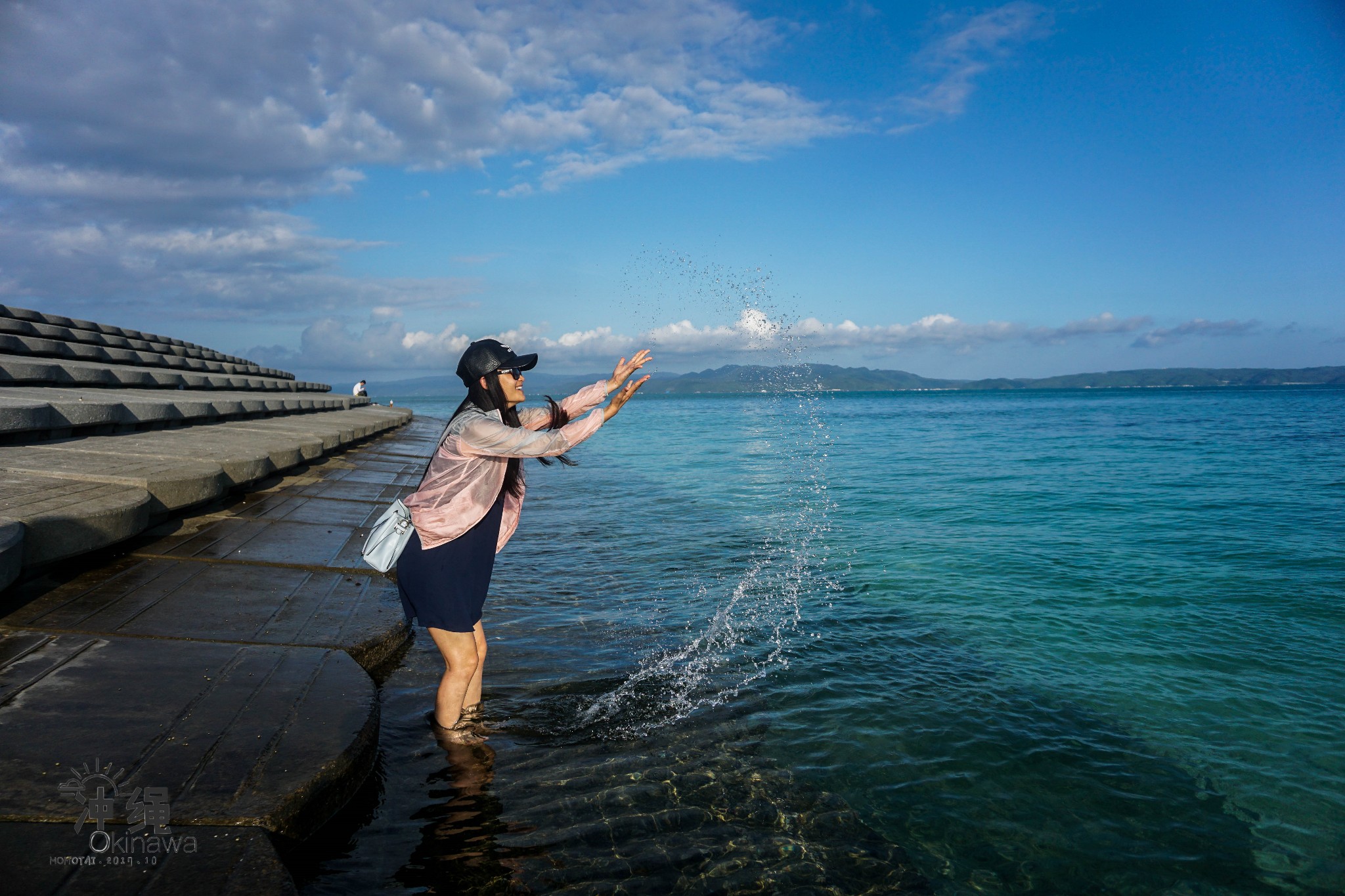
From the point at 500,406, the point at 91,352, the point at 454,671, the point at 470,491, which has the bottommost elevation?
the point at 454,671

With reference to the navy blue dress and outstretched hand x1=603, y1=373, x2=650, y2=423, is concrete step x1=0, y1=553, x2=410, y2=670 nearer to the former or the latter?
the navy blue dress

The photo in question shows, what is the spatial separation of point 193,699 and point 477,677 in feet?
4.64

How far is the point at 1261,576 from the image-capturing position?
10094mm

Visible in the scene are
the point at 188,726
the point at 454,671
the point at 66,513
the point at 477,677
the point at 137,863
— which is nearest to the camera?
the point at 137,863

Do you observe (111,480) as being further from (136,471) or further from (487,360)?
(487,360)

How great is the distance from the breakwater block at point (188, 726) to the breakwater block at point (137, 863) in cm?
9

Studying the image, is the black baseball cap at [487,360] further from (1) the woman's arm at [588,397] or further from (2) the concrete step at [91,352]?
(2) the concrete step at [91,352]

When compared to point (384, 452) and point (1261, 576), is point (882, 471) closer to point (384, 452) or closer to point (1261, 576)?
point (1261, 576)

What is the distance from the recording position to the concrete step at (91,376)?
33.6ft

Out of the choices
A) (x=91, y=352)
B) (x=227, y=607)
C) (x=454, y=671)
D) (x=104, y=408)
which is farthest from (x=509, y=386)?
(x=91, y=352)

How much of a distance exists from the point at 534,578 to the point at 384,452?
892 cm

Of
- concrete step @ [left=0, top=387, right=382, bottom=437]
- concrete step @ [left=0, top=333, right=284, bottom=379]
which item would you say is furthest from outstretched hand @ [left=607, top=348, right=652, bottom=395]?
concrete step @ [left=0, top=333, right=284, bottom=379]

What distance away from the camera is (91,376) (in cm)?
1249

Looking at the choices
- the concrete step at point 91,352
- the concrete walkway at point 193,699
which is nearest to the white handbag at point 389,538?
the concrete walkway at point 193,699
